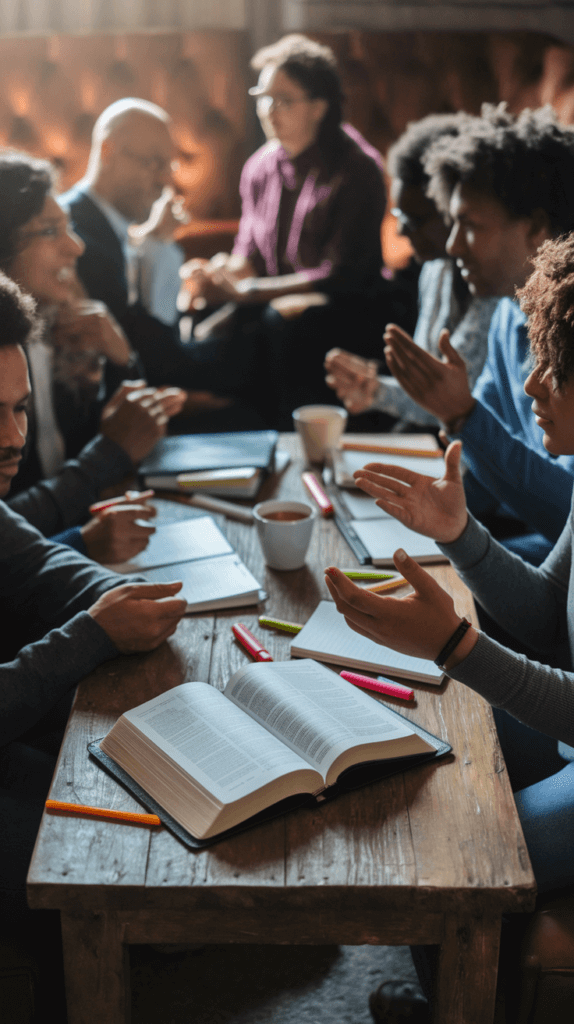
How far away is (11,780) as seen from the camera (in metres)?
1.03

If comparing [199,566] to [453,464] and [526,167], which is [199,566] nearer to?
[453,464]

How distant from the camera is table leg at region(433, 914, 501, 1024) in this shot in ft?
2.31

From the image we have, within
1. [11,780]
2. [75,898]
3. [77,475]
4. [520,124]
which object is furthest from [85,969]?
[520,124]

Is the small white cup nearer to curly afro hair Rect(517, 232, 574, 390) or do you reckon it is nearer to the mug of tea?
the mug of tea

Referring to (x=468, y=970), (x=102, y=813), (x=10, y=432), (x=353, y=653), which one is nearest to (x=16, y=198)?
(x=10, y=432)

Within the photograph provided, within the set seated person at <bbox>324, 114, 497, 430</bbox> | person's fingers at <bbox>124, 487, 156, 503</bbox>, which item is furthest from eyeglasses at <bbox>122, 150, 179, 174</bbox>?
person's fingers at <bbox>124, 487, 156, 503</bbox>

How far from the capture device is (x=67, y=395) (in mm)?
1763

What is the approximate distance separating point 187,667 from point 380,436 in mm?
820

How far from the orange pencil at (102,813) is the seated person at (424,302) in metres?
1.22

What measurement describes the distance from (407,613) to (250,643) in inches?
8.4

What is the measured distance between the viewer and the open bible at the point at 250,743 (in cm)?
74

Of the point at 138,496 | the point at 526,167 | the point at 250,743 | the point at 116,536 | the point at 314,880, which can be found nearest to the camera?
the point at 314,880

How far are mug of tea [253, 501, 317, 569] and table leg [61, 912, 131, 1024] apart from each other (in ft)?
1.81

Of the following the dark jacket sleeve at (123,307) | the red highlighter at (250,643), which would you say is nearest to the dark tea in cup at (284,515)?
the red highlighter at (250,643)
